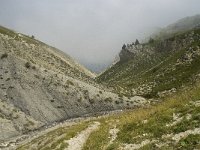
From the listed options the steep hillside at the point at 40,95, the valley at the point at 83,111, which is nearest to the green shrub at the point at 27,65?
the steep hillside at the point at 40,95

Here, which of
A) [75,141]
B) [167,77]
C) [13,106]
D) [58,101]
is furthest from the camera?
[167,77]

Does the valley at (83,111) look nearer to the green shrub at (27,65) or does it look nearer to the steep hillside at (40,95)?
the steep hillside at (40,95)

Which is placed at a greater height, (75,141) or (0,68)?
(0,68)

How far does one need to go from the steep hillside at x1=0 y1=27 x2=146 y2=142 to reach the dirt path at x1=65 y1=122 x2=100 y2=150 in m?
37.7

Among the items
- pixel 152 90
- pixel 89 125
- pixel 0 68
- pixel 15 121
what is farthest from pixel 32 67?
pixel 89 125

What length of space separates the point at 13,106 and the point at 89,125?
4470cm

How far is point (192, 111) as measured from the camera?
3809cm

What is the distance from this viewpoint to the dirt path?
45.3 meters

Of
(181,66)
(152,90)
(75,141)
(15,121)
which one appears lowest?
(75,141)

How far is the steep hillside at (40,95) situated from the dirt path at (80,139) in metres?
37.7

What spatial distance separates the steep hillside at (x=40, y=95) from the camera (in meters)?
93.4

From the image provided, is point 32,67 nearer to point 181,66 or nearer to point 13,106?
point 13,106

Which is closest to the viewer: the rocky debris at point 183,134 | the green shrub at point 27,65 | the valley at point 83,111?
the rocky debris at point 183,134

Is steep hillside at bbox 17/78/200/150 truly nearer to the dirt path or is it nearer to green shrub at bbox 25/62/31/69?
the dirt path
